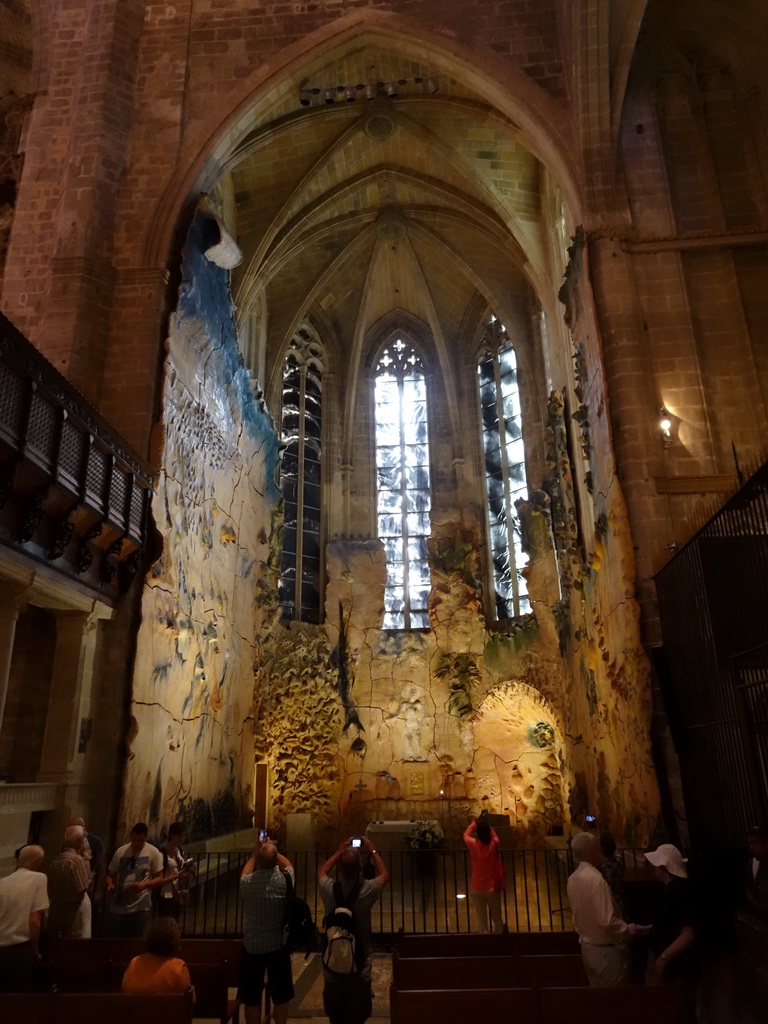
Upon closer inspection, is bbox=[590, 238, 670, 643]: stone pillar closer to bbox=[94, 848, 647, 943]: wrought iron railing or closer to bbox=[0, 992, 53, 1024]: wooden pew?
bbox=[94, 848, 647, 943]: wrought iron railing

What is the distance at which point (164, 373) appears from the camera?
10.7 meters

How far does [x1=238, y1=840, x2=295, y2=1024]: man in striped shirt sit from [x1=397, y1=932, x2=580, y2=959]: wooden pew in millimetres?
785

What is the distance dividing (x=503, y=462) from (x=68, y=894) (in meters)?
13.8

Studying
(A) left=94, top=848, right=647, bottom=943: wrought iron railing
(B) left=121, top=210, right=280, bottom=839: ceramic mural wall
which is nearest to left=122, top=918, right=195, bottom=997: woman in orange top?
(A) left=94, top=848, right=647, bottom=943: wrought iron railing

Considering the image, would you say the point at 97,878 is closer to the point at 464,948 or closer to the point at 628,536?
the point at 464,948

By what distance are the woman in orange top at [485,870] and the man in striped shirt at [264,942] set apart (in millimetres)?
2897

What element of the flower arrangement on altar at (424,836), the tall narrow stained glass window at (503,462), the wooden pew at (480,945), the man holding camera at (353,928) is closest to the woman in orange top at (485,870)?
the wooden pew at (480,945)

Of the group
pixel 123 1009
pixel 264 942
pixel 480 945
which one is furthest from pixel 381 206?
pixel 123 1009

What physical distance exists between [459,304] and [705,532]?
1331cm

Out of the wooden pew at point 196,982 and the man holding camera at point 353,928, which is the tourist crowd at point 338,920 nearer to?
the man holding camera at point 353,928

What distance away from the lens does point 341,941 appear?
414 centimetres

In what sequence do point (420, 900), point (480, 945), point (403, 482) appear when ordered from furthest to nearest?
point (403, 482) < point (420, 900) < point (480, 945)

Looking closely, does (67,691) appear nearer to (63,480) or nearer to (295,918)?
(63,480)

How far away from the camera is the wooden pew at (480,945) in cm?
487
